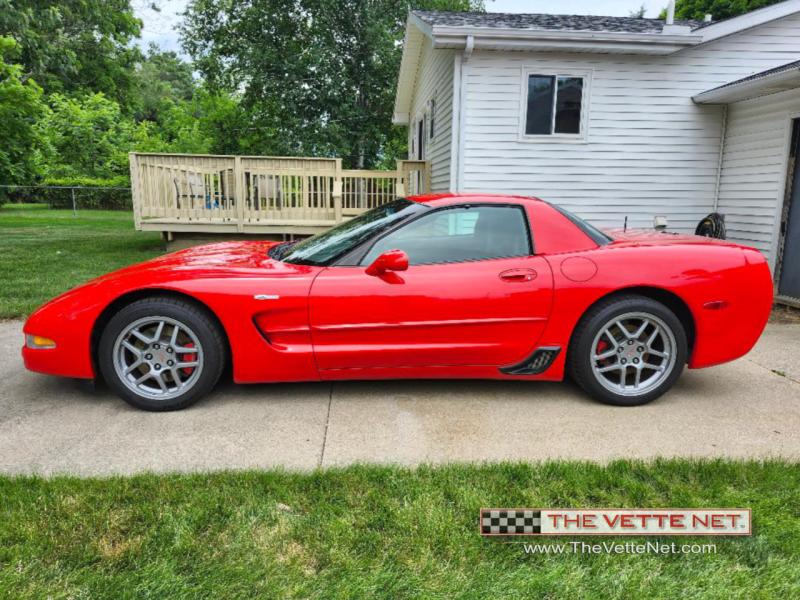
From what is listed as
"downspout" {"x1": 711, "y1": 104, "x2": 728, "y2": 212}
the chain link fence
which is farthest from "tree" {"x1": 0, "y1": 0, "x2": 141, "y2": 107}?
"downspout" {"x1": 711, "y1": 104, "x2": 728, "y2": 212}

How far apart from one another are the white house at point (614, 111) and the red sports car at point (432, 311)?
222 inches

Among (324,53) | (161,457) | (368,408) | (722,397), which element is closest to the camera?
(161,457)

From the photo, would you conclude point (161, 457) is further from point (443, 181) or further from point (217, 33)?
point (217, 33)

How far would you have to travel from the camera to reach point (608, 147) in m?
8.84

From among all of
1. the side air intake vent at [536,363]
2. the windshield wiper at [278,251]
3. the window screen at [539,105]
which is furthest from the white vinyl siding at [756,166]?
the windshield wiper at [278,251]

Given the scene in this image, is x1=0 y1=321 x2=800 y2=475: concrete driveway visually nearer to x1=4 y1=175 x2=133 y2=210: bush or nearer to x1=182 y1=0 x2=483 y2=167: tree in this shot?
x1=182 y1=0 x2=483 y2=167: tree

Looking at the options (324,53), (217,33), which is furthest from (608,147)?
(217,33)

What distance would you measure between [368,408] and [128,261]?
7134mm

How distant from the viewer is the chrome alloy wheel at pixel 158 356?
10.0 feet

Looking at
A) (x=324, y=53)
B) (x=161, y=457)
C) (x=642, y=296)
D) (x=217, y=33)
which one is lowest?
(x=161, y=457)

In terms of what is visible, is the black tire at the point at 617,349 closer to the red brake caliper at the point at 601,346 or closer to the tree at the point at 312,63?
the red brake caliper at the point at 601,346

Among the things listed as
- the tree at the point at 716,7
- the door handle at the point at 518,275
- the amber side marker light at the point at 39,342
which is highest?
the tree at the point at 716,7

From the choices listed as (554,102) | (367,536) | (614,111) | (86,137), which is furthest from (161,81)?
(367,536)

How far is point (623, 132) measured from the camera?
881 cm
